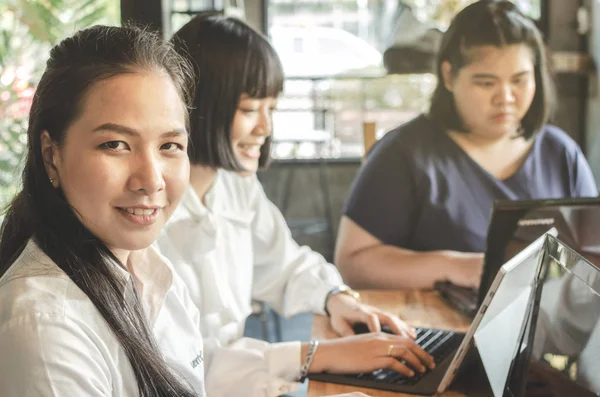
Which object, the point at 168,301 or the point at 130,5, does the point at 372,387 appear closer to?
the point at 168,301

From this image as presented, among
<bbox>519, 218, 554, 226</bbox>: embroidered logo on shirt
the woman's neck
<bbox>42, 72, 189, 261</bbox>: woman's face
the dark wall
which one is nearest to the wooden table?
<bbox>519, 218, 554, 226</bbox>: embroidered logo on shirt

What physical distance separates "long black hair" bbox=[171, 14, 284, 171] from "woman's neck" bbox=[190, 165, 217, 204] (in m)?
0.03

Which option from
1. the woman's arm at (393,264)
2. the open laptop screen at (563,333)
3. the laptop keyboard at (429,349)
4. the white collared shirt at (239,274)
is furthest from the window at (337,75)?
the open laptop screen at (563,333)

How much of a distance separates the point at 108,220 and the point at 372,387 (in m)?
0.47

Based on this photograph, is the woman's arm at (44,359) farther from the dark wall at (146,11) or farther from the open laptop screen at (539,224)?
the dark wall at (146,11)

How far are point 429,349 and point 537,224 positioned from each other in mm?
281

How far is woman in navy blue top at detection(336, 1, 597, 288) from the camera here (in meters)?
1.78

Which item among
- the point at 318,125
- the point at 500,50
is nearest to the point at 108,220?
the point at 500,50

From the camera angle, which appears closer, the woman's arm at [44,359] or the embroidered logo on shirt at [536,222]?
the woman's arm at [44,359]

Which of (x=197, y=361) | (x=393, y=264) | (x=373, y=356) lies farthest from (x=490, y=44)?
(x=197, y=361)

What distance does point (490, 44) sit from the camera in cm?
179

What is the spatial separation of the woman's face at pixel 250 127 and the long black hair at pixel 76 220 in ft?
1.47

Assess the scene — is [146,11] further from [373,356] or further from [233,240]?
[373,356]

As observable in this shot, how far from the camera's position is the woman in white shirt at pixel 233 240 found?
1.21m
